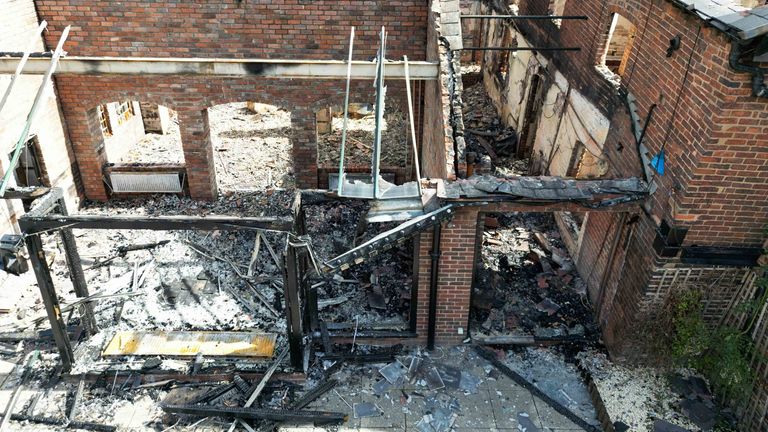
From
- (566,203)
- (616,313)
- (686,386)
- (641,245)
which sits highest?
(566,203)

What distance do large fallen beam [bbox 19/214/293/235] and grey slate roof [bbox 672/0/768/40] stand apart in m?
5.13

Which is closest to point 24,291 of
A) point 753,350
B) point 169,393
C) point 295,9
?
point 169,393

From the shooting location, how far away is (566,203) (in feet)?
23.3

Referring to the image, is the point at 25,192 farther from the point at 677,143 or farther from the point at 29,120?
the point at 677,143

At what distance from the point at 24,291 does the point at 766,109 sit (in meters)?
11.3

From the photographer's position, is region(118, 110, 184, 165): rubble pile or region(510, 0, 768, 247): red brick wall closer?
region(510, 0, 768, 247): red brick wall

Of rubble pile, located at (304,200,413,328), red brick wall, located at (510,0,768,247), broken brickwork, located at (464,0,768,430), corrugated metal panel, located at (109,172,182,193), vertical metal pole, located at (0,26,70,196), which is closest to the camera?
red brick wall, located at (510,0,768,247)

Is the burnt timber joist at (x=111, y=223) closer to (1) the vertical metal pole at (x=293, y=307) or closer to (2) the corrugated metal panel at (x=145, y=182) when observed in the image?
(1) the vertical metal pole at (x=293, y=307)

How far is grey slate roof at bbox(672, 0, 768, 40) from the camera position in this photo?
5.11 m

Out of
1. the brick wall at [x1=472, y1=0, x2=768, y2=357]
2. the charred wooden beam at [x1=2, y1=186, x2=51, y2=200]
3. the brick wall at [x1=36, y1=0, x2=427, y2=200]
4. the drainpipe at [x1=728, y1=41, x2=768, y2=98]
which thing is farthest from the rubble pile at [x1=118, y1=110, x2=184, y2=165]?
the drainpipe at [x1=728, y1=41, x2=768, y2=98]

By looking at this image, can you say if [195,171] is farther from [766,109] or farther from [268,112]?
[766,109]

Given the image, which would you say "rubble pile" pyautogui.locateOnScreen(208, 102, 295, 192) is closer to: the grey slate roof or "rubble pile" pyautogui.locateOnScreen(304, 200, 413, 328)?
"rubble pile" pyautogui.locateOnScreen(304, 200, 413, 328)

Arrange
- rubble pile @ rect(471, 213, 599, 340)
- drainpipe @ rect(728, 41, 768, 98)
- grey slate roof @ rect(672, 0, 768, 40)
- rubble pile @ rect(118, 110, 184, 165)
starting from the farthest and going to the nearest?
rubble pile @ rect(118, 110, 184, 165) < rubble pile @ rect(471, 213, 599, 340) < drainpipe @ rect(728, 41, 768, 98) < grey slate roof @ rect(672, 0, 768, 40)

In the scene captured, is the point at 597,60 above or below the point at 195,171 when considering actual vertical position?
above
